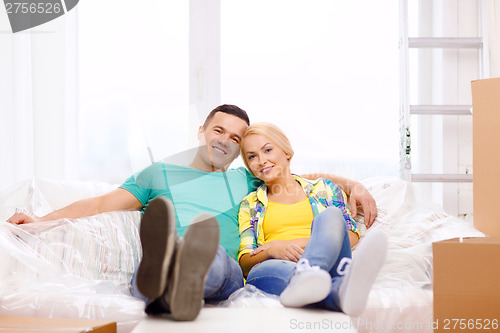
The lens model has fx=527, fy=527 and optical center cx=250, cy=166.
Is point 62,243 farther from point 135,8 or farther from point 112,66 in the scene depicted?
point 135,8

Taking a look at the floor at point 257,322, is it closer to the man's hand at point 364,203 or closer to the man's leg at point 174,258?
the man's leg at point 174,258

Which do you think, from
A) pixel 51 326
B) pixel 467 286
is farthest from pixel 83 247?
pixel 467 286

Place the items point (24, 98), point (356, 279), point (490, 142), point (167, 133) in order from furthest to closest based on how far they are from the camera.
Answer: point (24, 98) < point (167, 133) < point (490, 142) < point (356, 279)

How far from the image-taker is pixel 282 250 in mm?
1458

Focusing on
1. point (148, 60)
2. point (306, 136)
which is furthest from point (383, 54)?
point (148, 60)

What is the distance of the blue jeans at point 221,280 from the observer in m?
1.11

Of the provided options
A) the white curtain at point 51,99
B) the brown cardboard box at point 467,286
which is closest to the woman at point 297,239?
the brown cardboard box at point 467,286

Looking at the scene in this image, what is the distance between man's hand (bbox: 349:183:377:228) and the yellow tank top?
169 millimetres

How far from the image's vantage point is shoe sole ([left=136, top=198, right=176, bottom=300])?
34.4 inches

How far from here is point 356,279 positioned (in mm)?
1059

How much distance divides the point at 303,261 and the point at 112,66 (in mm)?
1819

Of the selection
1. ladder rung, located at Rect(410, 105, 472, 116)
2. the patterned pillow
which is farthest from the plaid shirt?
ladder rung, located at Rect(410, 105, 472, 116)
